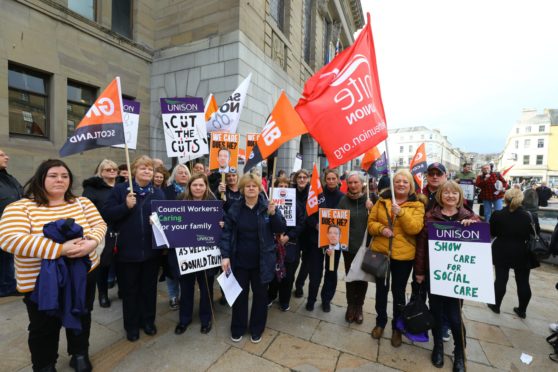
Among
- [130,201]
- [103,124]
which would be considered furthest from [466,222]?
[103,124]

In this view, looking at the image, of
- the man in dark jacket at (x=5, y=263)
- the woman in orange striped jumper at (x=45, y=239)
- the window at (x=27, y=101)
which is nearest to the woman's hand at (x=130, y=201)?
the woman in orange striped jumper at (x=45, y=239)

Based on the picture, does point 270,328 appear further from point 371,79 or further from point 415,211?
point 371,79

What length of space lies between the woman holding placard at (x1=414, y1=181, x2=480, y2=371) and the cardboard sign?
887 mm

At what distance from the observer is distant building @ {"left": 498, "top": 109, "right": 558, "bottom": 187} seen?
56.5m

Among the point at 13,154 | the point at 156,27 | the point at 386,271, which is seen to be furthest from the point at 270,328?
the point at 156,27

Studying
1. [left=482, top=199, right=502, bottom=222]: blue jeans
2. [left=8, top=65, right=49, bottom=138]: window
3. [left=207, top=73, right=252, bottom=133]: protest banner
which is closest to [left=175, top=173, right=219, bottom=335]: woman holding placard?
[left=207, top=73, right=252, bottom=133]: protest banner

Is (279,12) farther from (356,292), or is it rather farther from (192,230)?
(356,292)

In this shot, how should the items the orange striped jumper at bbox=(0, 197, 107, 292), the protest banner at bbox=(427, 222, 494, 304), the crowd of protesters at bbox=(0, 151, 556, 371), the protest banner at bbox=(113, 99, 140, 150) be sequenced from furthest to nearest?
the protest banner at bbox=(113, 99, 140, 150), the protest banner at bbox=(427, 222, 494, 304), the crowd of protesters at bbox=(0, 151, 556, 371), the orange striped jumper at bbox=(0, 197, 107, 292)

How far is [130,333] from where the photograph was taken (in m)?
3.14

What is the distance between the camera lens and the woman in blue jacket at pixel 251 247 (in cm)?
312

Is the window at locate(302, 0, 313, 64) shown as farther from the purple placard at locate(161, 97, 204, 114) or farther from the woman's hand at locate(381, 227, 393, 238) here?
the woman's hand at locate(381, 227, 393, 238)

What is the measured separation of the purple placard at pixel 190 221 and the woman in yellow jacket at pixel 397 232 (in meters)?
1.97

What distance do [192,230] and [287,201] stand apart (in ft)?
4.74

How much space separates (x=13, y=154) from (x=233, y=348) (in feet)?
28.3
